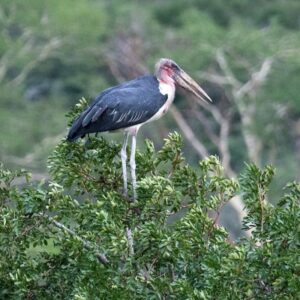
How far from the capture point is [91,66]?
33.5 meters

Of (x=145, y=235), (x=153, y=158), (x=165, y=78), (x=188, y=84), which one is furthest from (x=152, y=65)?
(x=145, y=235)

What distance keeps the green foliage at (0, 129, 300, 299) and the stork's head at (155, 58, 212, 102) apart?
50.5 inches

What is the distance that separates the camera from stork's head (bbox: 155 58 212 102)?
1096 cm

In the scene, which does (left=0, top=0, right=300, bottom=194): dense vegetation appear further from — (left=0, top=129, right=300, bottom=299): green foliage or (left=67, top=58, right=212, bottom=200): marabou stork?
(left=0, top=129, right=300, bottom=299): green foliage

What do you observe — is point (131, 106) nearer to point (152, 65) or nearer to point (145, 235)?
point (145, 235)

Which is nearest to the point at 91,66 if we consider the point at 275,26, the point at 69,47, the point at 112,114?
the point at 69,47

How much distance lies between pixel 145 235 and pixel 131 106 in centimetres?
177

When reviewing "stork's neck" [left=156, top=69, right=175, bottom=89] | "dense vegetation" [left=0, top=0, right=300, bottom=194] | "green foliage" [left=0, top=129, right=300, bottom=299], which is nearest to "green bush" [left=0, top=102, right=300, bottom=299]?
"green foliage" [left=0, top=129, right=300, bottom=299]

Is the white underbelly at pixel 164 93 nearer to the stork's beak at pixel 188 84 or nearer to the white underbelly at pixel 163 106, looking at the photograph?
the white underbelly at pixel 163 106

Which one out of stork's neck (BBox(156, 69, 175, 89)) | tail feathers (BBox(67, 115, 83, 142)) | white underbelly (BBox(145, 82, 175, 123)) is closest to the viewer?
tail feathers (BBox(67, 115, 83, 142))

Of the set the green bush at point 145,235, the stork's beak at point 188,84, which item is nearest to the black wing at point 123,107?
the green bush at point 145,235

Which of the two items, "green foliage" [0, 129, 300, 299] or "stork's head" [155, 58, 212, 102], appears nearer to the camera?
"green foliage" [0, 129, 300, 299]

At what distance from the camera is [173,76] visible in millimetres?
11109

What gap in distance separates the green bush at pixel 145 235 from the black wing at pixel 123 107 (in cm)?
23
